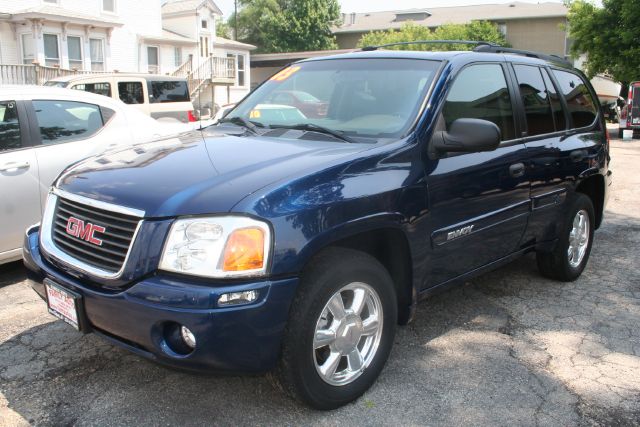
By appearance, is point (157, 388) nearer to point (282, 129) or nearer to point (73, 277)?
point (73, 277)

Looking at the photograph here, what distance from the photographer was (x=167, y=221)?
8.16 ft

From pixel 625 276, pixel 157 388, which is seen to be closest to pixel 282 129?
pixel 157 388

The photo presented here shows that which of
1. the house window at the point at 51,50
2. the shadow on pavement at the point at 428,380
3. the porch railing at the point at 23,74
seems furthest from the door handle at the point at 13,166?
the house window at the point at 51,50

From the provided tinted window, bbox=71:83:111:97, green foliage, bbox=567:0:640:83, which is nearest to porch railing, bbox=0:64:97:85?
tinted window, bbox=71:83:111:97

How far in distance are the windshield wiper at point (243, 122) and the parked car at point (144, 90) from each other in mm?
8441

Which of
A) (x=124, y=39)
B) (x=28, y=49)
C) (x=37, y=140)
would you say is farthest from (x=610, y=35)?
(x=28, y=49)

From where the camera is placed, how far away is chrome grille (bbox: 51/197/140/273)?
2584 mm

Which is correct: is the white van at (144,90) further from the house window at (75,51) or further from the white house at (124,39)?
the house window at (75,51)

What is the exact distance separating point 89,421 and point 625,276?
457 centimetres

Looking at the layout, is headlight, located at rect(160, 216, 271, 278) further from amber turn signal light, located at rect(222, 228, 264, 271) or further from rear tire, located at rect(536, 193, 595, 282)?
rear tire, located at rect(536, 193, 595, 282)

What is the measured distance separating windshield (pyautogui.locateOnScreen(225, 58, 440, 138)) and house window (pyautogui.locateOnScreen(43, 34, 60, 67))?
1019 inches

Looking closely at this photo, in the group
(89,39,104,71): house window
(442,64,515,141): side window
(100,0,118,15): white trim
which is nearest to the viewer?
(442,64,515,141): side window

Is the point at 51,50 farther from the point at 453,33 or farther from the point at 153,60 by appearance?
the point at 453,33

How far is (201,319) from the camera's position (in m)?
2.38
